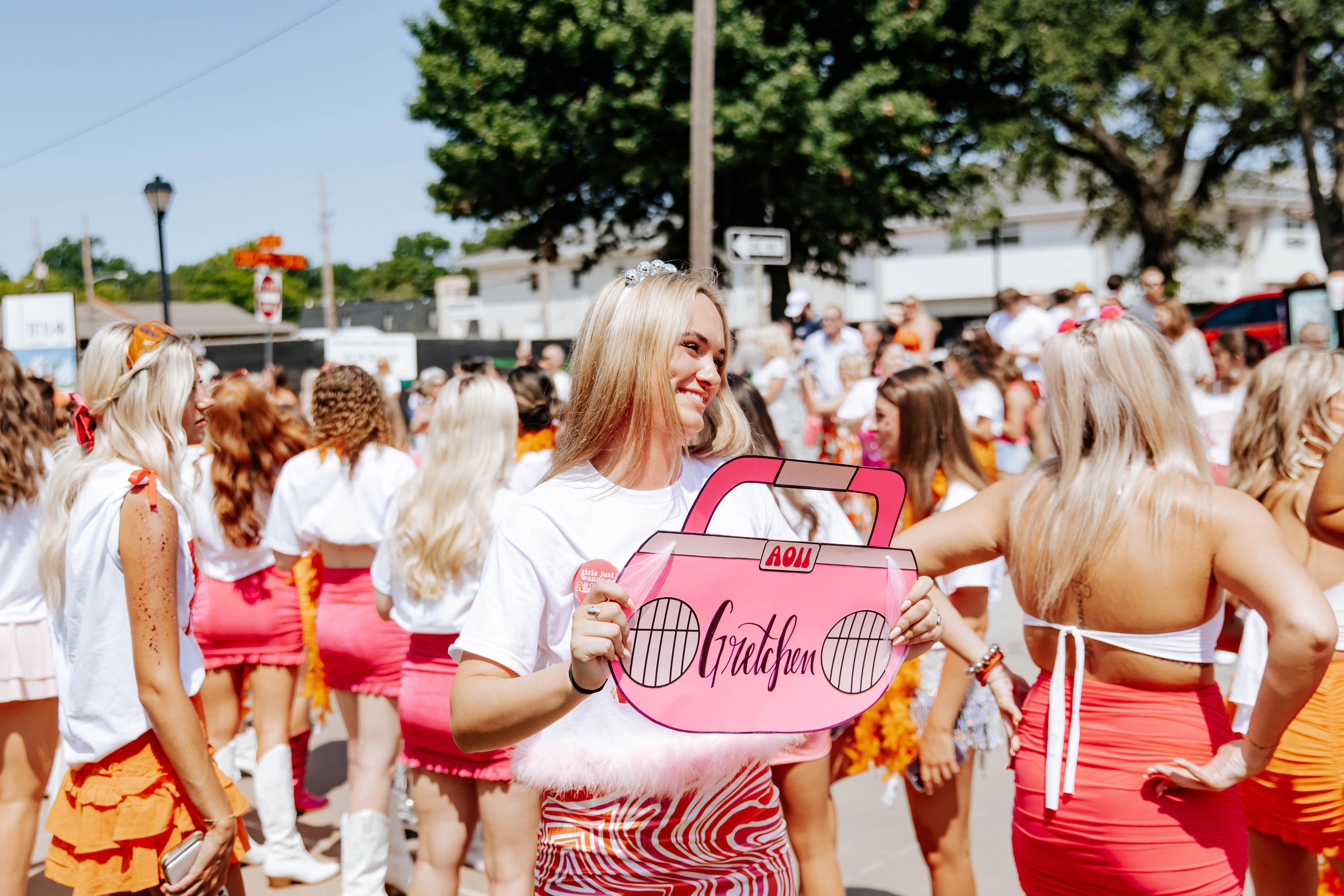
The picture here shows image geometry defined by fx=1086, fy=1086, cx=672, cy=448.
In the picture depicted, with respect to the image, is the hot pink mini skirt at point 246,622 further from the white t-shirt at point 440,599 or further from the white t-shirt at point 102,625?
the white t-shirt at point 102,625

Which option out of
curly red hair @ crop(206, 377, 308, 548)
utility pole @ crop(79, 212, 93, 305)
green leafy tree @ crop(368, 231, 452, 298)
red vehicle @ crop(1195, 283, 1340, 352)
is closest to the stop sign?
curly red hair @ crop(206, 377, 308, 548)

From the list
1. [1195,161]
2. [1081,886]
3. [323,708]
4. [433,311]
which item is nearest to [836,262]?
[1195,161]

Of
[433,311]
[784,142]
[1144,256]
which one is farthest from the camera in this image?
[433,311]

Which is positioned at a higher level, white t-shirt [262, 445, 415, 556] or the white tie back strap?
white t-shirt [262, 445, 415, 556]

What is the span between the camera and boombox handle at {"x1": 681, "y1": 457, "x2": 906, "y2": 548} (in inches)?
60.9

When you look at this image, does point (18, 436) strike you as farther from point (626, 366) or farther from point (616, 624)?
point (616, 624)

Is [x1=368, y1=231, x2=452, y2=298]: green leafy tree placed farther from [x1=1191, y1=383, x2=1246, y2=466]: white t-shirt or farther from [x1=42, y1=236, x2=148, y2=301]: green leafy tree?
[x1=1191, y1=383, x2=1246, y2=466]: white t-shirt

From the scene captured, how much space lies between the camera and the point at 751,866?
1.92m

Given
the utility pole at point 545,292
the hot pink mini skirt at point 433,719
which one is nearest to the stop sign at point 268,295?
the hot pink mini skirt at point 433,719

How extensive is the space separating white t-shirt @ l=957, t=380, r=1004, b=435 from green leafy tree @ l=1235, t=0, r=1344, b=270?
1562 cm

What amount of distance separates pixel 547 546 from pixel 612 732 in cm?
33

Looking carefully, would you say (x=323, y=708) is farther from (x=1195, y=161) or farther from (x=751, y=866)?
(x=1195, y=161)

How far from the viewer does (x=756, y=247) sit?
1089 cm

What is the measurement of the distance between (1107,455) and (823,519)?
36.6 inches
